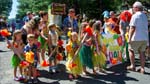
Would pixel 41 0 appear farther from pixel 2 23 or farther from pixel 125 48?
pixel 125 48

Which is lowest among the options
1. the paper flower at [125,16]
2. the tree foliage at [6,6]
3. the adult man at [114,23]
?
the adult man at [114,23]

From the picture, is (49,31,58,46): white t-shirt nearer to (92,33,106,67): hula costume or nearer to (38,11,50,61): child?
(38,11,50,61): child

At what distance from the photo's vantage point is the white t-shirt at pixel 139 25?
1112 cm

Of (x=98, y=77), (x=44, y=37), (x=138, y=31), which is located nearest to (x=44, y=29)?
(x=44, y=37)

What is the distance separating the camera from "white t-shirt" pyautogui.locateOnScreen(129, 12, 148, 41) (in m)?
11.1

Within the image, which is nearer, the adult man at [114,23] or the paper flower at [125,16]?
the paper flower at [125,16]

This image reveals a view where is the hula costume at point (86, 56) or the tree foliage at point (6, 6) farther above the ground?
the tree foliage at point (6, 6)

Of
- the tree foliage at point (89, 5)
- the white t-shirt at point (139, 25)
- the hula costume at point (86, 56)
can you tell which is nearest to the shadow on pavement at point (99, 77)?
the hula costume at point (86, 56)

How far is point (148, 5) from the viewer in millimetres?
48219

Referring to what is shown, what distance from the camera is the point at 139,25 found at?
11.1 meters

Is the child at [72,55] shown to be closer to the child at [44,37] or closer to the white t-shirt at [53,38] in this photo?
the white t-shirt at [53,38]

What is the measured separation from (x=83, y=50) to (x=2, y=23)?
12.9 meters

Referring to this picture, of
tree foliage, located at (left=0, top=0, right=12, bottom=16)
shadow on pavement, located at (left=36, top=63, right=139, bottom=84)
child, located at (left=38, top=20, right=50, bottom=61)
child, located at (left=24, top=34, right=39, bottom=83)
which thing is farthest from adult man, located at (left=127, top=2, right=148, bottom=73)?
tree foliage, located at (left=0, top=0, right=12, bottom=16)

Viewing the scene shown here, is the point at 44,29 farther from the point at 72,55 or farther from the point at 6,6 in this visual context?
the point at 6,6
